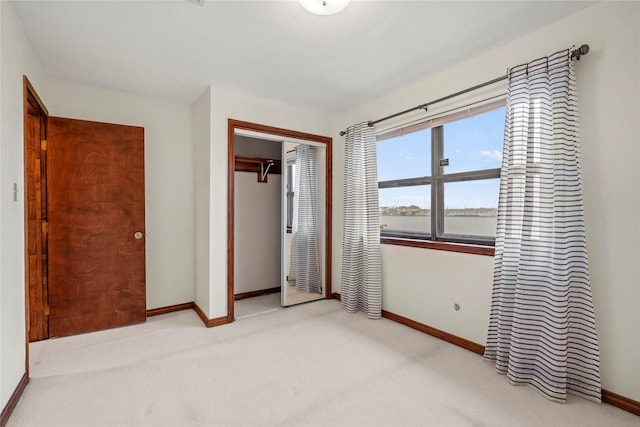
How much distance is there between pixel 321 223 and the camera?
3850 millimetres

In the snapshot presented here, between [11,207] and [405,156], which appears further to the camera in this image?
[405,156]

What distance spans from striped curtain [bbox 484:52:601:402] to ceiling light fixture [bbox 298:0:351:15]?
128 centimetres

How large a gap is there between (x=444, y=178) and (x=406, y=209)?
533 mm

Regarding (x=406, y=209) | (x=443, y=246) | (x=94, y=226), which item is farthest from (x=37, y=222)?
(x=443, y=246)

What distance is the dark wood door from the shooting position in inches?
104

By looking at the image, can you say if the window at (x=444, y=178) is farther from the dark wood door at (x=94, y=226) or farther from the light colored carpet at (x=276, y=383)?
the dark wood door at (x=94, y=226)

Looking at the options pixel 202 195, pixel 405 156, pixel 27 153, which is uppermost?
pixel 405 156

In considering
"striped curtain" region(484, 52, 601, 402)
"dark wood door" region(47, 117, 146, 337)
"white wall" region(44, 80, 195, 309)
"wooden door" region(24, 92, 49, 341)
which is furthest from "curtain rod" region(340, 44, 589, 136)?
"wooden door" region(24, 92, 49, 341)

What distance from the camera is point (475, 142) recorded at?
2494mm

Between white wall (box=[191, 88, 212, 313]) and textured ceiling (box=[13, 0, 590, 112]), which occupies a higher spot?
textured ceiling (box=[13, 0, 590, 112])

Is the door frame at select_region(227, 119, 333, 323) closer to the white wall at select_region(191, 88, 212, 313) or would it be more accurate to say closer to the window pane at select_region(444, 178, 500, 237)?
the white wall at select_region(191, 88, 212, 313)

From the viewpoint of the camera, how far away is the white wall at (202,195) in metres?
2.96

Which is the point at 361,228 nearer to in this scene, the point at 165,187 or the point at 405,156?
the point at 405,156

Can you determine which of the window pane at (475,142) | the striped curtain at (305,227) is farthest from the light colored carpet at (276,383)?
the window pane at (475,142)
